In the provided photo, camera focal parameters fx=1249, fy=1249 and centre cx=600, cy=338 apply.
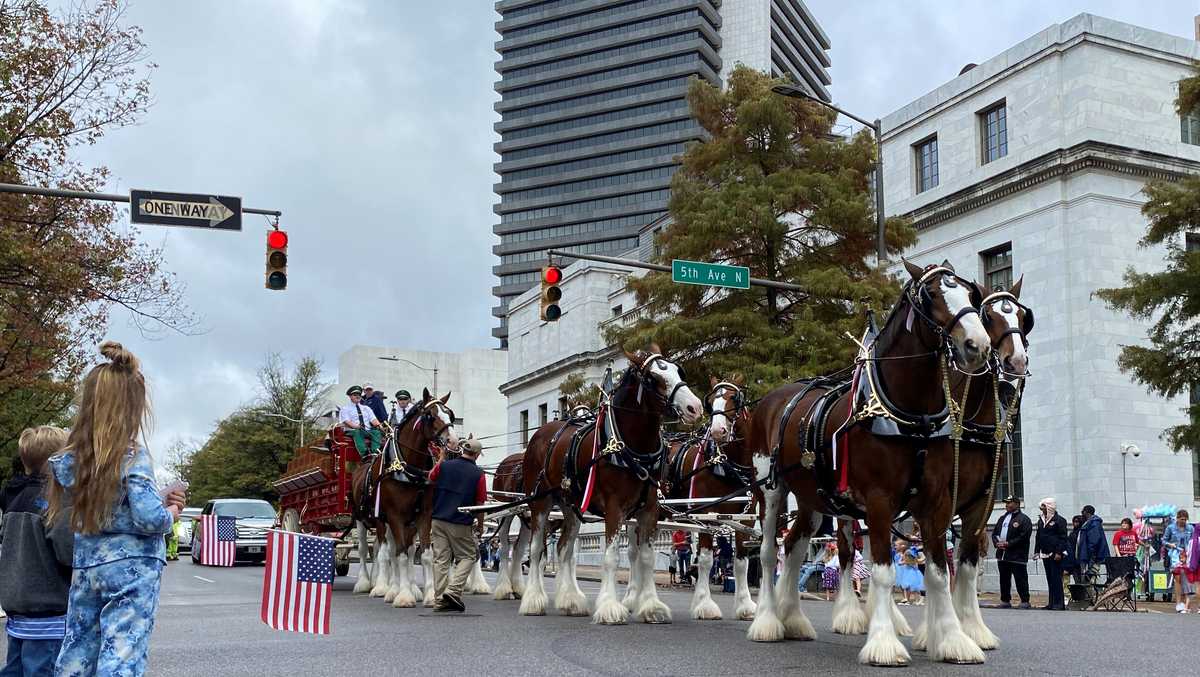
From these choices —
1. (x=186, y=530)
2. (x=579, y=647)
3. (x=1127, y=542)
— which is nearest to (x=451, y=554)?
(x=579, y=647)

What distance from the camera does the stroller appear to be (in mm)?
19984

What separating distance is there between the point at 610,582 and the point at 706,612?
5.15ft

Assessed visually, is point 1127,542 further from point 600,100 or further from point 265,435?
point 600,100

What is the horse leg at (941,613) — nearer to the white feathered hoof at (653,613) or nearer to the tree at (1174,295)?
the white feathered hoof at (653,613)

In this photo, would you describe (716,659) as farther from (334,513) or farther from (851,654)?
(334,513)

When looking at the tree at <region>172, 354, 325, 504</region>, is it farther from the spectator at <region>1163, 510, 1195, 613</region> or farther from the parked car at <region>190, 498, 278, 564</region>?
the spectator at <region>1163, 510, 1195, 613</region>

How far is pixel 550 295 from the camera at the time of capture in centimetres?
2134

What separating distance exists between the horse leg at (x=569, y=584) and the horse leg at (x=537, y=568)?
8.2 inches

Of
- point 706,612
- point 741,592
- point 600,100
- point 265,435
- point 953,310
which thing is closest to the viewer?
point 953,310

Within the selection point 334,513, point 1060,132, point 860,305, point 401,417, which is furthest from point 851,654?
point 1060,132

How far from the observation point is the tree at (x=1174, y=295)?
75.2 feet

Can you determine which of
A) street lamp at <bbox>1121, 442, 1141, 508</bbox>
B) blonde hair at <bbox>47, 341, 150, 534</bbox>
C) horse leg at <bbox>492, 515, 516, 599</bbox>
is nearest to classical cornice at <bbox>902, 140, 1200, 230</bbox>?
street lamp at <bbox>1121, 442, 1141, 508</bbox>

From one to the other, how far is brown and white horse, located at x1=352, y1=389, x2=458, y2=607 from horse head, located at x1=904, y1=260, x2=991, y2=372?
819cm

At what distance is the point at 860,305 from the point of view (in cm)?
2630
